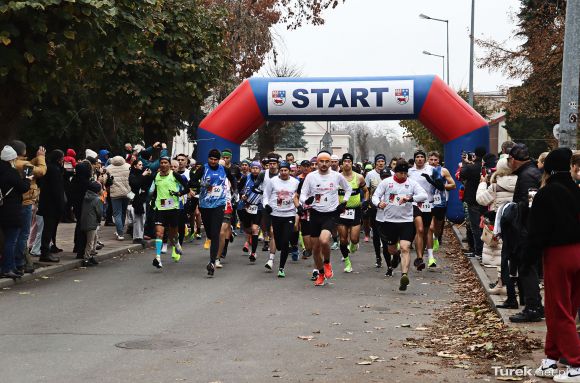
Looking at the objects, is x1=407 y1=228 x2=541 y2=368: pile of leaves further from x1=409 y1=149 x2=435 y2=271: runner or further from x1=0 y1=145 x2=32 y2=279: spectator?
x1=0 y1=145 x2=32 y2=279: spectator

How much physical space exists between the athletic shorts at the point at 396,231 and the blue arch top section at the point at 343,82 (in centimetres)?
1030

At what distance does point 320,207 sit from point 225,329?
462 centimetres

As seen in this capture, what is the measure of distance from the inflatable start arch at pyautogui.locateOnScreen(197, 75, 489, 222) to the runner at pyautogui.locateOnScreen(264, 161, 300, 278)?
9.31m

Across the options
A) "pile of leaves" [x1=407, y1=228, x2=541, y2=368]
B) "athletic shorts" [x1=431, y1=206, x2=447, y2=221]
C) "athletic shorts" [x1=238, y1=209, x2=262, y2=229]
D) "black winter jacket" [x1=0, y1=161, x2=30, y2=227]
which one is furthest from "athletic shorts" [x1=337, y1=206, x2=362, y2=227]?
"black winter jacket" [x1=0, y1=161, x2=30, y2=227]

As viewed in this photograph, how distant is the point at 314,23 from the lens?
33594 mm

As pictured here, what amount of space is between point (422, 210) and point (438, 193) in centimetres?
132

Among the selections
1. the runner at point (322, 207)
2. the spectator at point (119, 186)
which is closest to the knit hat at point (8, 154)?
the runner at point (322, 207)

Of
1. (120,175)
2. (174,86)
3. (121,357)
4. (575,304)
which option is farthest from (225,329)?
(174,86)

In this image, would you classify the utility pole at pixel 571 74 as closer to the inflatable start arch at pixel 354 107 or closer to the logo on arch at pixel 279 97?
the inflatable start arch at pixel 354 107

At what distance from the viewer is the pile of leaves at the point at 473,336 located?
28.1ft

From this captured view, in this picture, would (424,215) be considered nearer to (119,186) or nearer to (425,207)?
(425,207)

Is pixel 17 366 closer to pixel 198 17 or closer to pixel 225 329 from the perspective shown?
pixel 225 329

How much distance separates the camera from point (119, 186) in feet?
67.5

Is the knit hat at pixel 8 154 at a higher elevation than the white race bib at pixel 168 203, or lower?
higher
